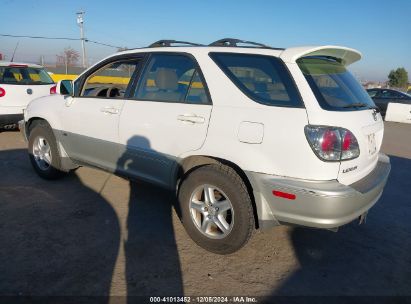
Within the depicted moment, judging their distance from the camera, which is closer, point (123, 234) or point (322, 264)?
point (322, 264)

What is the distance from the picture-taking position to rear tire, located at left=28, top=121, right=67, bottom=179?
15.0ft

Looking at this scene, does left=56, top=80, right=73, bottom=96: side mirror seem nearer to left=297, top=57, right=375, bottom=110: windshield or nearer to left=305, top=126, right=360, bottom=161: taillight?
left=297, top=57, right=375, bottom=110: windshield

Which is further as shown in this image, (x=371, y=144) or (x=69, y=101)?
(x=69, y=101)

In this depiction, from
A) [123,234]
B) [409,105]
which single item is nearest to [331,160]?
[123,234]

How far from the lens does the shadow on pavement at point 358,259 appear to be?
8.93ft

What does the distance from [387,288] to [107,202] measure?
9.95ft

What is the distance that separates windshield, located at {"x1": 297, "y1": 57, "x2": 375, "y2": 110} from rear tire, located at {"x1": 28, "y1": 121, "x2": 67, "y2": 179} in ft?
11.0

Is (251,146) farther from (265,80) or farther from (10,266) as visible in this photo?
(10,266)

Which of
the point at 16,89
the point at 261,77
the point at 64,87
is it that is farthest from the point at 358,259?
the point at 16,89

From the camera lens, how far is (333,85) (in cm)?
292

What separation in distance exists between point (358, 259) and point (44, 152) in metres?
4.10

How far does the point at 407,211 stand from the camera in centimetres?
430

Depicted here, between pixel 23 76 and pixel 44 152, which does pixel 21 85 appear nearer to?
pixel 23 76

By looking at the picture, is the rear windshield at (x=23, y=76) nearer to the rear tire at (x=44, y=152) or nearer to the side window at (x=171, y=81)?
the rear tire at (x=44, y=152)
